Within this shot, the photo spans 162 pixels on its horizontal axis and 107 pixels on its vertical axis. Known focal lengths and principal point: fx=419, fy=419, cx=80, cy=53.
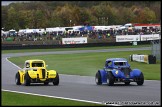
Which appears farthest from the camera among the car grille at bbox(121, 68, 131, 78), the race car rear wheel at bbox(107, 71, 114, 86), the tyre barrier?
the tyre barrier

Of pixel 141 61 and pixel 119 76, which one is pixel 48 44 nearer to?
pixel 141 61

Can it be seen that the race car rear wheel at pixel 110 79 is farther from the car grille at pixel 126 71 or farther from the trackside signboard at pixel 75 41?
the trackside signboard at pixel 75 41

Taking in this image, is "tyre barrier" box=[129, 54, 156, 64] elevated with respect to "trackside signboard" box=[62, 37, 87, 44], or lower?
lower

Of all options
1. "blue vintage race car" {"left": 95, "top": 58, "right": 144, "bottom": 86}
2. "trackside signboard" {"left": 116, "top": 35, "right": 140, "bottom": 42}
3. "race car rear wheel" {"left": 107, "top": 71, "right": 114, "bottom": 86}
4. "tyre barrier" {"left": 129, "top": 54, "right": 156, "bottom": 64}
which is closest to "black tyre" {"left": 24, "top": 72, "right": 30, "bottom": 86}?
"blue vintage race car" {"left": 95, "top": 58, "right": 144, "bottom": 86}

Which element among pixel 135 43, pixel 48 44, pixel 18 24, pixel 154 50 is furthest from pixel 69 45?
pixel 18 24

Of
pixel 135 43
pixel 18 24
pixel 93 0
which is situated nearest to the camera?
pixel 93 0

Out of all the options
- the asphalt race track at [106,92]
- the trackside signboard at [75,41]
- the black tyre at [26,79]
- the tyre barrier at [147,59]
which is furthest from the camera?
the trackside signboard at [75,41]

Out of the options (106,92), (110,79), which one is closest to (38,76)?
(110,79)

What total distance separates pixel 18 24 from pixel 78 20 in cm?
1749

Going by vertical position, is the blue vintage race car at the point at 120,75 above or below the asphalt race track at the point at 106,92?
above

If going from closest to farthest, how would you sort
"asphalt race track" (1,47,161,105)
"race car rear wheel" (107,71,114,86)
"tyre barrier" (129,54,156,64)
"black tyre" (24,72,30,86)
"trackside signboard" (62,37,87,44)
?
"asphalt race track" (1,47,161,105) → "race car rear wheel" (107,71,114,86) → "black tyre" (24,72,30,86) → "tyre barrier" (129,54,156,64) → "trackside signboard" (62,37,87,44)

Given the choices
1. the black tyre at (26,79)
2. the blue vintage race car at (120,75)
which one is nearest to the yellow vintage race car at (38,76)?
the black tyre at (26,79)

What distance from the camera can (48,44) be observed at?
6819cm

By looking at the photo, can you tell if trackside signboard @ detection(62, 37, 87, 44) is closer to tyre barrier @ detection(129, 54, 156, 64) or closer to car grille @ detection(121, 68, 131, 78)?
tyre barrier @ detection(129, 54, 156, 64)
